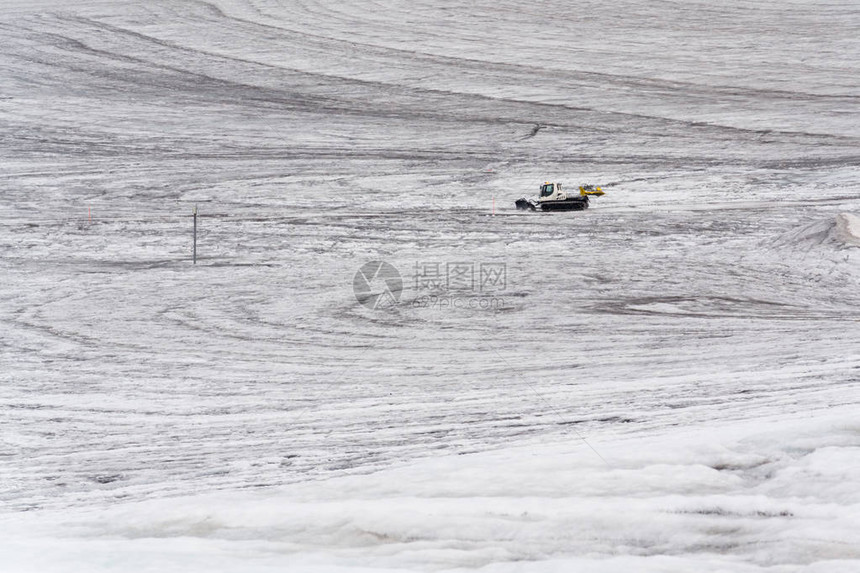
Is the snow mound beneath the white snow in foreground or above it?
above

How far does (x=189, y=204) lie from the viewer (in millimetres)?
23656

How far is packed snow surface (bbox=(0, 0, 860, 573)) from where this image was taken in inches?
233

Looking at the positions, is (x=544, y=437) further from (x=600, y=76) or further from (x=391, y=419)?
(x=600, y=76)

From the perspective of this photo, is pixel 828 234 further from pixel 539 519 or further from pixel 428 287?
pixel 539 519

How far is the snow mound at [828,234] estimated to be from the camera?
685 inches

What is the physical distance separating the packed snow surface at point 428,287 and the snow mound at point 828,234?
0.07 meters

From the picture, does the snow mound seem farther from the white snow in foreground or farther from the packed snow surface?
the white snow in foreground

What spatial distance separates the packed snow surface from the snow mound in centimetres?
7

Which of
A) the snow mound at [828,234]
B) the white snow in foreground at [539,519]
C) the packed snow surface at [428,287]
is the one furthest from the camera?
the snow mound at [828,234]

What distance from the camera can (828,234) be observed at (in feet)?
58.1

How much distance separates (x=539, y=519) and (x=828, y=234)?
13857 millimetres

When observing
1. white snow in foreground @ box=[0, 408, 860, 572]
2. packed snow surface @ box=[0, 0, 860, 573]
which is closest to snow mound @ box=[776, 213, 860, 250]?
packed snow surface @ box=[0, 0, 860, 573]

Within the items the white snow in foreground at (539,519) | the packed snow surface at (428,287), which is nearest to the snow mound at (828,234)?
the packed snow surface at (428,287)

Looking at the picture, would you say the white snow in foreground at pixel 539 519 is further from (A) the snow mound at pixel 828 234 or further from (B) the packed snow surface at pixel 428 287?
(A) the snow mound at pixel 828 234
